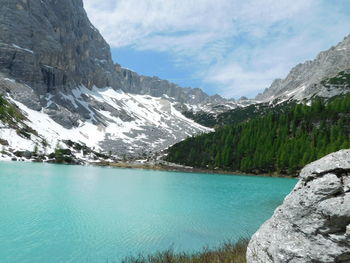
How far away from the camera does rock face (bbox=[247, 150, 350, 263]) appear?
7441 mm

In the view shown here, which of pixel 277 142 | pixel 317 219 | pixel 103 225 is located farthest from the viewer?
pixel 277 142

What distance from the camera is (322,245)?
7680 millimetres

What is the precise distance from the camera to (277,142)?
Result: 146 meters

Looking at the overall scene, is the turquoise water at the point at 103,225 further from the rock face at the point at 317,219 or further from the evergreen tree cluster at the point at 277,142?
the evergreen tree cluster at the point at 277,142

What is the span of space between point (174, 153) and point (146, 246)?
16154cm

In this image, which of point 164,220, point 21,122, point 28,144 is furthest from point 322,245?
point 21,122

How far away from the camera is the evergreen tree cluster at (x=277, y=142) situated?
12875cm

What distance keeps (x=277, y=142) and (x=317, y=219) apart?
144211 millimetres

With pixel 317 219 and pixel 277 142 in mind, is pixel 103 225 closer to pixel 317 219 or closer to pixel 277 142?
pixel 317 219

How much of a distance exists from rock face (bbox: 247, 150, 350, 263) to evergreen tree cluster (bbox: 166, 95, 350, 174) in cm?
11367

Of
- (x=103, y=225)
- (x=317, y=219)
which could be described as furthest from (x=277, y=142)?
(x=317, y=219)

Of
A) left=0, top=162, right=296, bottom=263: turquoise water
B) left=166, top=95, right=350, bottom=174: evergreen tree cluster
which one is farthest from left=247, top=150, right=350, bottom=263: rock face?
left=166, top=95, right=350, bottom=174: evergreen tree cluster

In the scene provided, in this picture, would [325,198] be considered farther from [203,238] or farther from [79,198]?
[79,198]

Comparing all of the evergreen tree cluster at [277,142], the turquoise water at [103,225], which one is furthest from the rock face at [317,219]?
the evergreen tree cluster at [277,142]
